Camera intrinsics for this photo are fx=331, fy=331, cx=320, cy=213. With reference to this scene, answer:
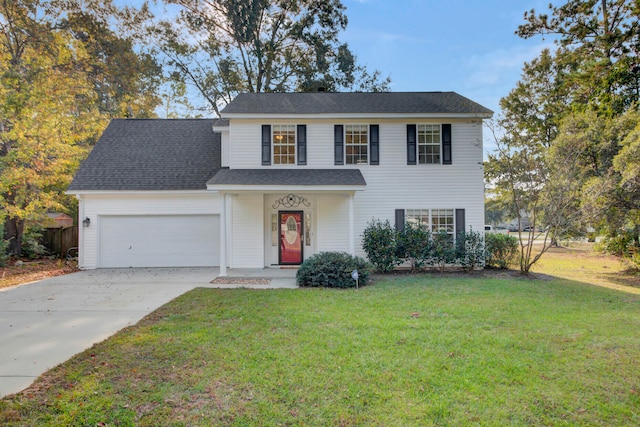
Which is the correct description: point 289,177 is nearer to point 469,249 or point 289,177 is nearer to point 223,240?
point 223,240

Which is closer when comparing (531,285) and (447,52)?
(531,285)

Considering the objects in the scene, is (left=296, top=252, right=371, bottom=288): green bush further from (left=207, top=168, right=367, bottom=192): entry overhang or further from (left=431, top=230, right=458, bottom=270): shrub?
(left=431, top=230, right=458, bottom=270): shrub

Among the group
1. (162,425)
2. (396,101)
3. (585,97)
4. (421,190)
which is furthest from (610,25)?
(162,425)

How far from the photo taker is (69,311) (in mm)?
6418

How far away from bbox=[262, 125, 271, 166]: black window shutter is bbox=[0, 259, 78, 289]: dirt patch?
7767 millimetres

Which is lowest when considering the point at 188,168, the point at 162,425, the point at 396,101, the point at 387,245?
the point at 162,425

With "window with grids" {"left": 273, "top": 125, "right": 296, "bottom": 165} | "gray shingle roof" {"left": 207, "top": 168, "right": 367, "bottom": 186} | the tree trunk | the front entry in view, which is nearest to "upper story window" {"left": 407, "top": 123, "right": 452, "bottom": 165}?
"gray shingle roof" {"left": 207, "top": 168, "right": 367, "bottom": 186}

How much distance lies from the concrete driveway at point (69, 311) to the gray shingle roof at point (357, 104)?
6.10 metres

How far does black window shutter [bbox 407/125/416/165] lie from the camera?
38.3ft

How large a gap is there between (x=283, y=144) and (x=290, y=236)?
131 inches

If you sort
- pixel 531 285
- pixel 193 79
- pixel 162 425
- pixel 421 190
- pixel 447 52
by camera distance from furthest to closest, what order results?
1. pixel 193 79
2. pixel 447 52
3. pixel 421 190
4. pixel 531 285
5. pixel 162 425

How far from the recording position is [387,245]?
34.8 ft

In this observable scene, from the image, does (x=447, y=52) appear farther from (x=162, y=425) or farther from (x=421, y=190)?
(x=162, y=425)

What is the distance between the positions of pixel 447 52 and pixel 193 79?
1565 cm
